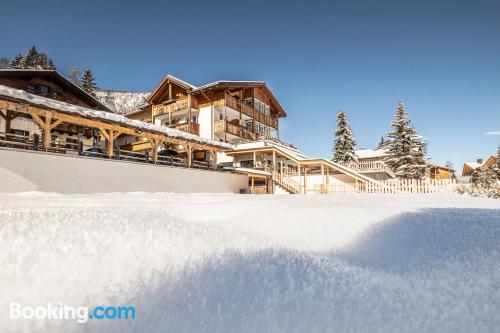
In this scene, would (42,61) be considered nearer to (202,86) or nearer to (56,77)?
(56,77)

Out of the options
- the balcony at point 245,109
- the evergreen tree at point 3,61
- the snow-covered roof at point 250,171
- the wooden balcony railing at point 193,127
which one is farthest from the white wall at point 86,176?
the evergreen tree at point 3,61

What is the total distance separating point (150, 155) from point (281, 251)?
14917 mm

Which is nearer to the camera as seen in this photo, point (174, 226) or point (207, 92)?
point (174, 226)

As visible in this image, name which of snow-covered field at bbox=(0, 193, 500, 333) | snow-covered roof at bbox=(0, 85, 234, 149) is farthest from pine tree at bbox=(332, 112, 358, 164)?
snow-covered field at bbox=(0, 193, 500, 333)

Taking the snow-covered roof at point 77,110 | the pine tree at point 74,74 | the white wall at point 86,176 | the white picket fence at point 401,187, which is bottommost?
the white picket fence at point 401,187

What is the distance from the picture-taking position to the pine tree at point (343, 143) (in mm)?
33781

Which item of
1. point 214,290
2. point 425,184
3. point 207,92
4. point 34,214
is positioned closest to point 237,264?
point 214,290

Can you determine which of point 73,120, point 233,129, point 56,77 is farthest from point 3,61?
point 73,120

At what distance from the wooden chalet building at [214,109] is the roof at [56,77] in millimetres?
6085

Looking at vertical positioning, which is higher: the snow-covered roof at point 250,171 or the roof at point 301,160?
the roof at point 301,160

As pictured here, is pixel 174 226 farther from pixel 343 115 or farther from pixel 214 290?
pixel 343 115

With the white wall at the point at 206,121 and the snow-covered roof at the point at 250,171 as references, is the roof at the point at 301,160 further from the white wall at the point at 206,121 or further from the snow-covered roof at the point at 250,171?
the white wall at the point at 206,121

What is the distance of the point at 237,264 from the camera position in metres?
2.15

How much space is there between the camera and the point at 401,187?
17.5 metres
